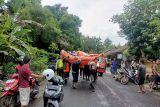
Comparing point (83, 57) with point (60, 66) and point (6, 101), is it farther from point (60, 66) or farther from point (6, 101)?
point (6, 101)

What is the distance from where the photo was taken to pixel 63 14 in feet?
180

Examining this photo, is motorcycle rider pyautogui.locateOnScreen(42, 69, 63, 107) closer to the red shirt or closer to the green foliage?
the red shirt

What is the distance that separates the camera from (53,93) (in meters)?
9.83

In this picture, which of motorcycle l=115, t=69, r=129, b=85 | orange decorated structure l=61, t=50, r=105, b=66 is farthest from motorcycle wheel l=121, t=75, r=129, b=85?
orange decorated structure l=61, t=50, r=105, b=66

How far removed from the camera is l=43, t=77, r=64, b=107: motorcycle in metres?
9.73

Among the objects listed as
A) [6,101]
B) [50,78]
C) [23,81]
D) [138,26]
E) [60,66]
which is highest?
[138,26]

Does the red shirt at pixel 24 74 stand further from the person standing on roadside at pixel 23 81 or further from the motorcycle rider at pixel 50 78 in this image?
the motorcycle rider at pixel 50 78

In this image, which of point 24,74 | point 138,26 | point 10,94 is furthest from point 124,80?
point 24,74

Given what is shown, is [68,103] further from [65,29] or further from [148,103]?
[65,29]

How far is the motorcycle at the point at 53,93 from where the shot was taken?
9.73 meters

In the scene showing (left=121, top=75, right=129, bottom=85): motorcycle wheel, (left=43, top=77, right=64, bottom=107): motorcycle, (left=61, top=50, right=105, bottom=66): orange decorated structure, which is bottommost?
(left=43, top=77, right=64, bottom=107): motorcycle

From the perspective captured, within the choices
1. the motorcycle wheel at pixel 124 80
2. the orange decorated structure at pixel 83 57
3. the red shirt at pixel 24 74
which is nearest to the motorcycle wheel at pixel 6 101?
the red shirt at pixel 24 74

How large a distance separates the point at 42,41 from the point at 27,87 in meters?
26.1

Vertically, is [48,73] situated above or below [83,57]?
below
